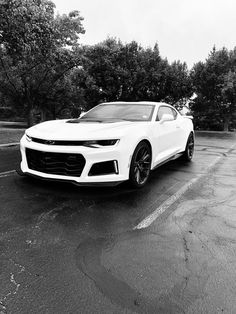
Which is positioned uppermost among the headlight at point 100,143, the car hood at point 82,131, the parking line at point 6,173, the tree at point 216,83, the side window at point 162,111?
the tree at point 216,83

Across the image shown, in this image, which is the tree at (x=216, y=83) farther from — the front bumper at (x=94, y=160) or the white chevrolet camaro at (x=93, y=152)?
the front bumper at (x=94, y=160)

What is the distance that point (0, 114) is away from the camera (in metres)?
38.5

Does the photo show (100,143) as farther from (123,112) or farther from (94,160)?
(123,112)

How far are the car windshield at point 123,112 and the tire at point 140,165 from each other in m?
0.76

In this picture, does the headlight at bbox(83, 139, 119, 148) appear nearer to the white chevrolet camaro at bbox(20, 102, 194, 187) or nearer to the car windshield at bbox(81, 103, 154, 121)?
the white chevrolet camaro at bbox(20, 102, 194, 187)

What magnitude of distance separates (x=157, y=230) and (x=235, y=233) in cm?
82

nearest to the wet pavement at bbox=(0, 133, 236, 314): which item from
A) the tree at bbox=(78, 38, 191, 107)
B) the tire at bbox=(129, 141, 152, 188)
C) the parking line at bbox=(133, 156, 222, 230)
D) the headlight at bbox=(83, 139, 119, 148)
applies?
the parking line at bbox=(133, 156, 222, 230)

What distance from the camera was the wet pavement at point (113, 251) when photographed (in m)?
1.94

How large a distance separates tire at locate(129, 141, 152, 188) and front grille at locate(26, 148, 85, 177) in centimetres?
78

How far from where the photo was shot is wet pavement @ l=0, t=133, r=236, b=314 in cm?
194

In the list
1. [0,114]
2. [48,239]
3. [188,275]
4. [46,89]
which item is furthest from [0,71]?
[0,114]

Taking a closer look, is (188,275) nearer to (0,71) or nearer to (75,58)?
(75,58)

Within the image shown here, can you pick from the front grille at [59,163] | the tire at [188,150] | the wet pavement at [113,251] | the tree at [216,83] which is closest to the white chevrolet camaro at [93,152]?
the front grille at [59,163]

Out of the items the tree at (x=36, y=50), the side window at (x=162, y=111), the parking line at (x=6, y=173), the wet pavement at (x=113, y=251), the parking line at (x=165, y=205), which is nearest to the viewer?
the wet pavement at (x=113, y=251)
